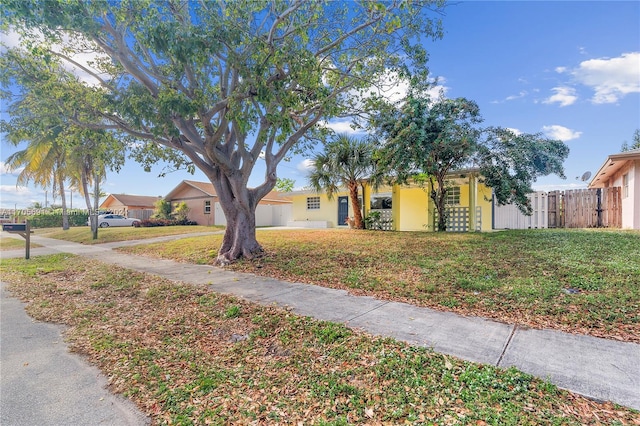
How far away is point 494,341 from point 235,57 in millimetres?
7349

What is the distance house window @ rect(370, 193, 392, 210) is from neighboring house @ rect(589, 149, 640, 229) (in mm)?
9507

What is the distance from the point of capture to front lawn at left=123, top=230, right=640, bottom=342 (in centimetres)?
460

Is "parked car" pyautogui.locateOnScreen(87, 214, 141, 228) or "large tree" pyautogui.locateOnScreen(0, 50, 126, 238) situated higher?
"large tree" pyautogui.locateOnScreen(0, 50, 126, 238)

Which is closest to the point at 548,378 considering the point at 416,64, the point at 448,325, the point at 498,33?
the point at 448,325

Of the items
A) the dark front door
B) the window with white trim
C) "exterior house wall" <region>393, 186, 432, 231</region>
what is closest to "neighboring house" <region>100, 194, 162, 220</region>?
the dark front door

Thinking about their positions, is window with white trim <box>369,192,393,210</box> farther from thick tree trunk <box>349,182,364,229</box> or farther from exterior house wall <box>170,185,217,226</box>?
exterior house wall <box>170,185,217,226</box>

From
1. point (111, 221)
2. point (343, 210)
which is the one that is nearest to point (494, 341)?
point (343, 210)

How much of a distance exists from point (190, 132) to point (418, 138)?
24.0ft

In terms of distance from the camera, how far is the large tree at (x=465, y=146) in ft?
36.2

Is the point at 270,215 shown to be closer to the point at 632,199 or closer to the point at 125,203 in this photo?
the point at 125,203

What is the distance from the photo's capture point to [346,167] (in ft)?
50.0

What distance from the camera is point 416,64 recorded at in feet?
28.5

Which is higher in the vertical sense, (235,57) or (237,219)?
(235,57)

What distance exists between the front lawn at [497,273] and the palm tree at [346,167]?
182 inches
